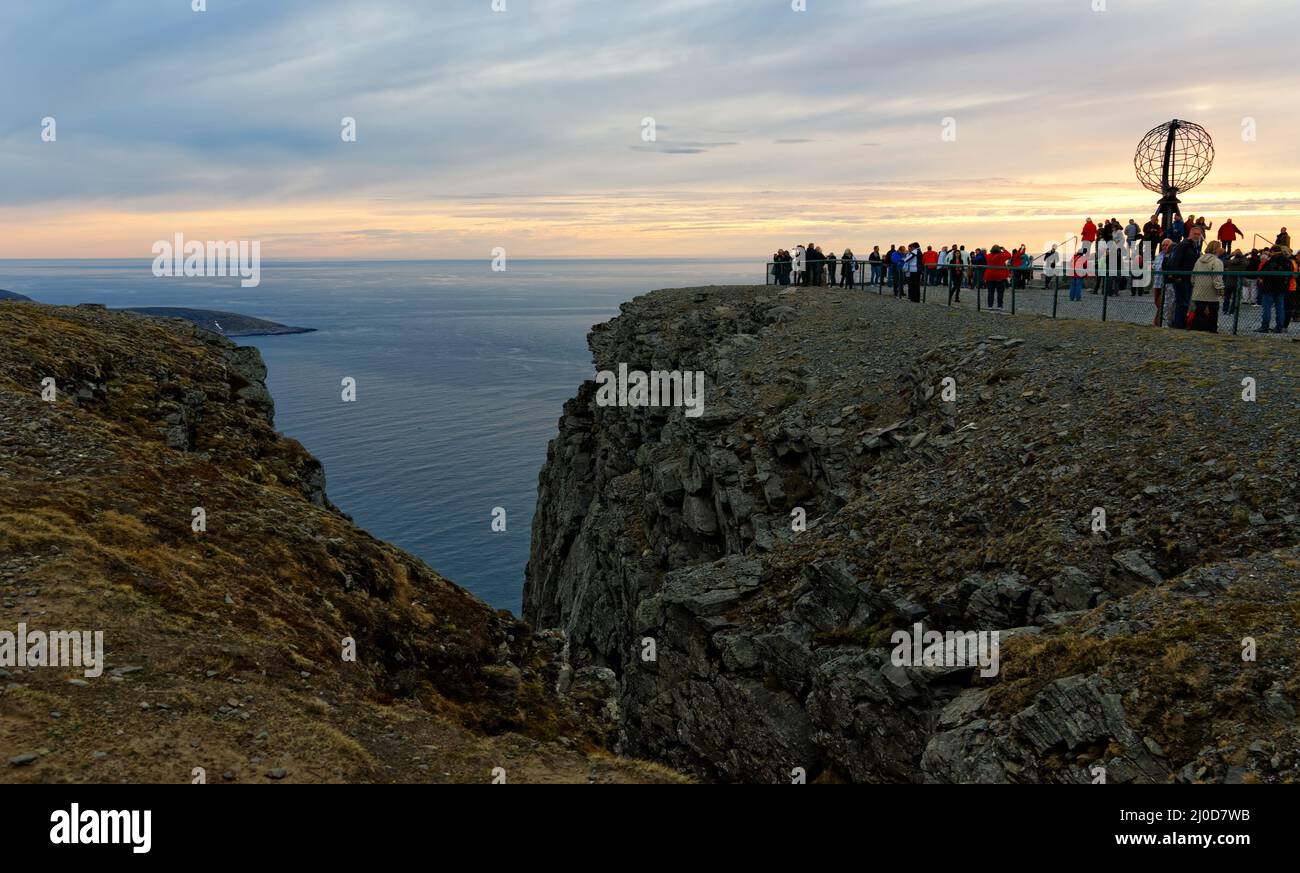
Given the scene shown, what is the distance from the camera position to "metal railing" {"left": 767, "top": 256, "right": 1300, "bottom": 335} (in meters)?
26.3

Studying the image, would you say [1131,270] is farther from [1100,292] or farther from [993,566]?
[993,566]

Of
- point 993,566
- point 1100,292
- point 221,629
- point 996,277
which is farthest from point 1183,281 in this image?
point 221,629

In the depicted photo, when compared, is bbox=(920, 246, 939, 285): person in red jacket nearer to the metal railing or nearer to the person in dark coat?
the metal railing

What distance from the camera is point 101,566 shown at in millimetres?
14875

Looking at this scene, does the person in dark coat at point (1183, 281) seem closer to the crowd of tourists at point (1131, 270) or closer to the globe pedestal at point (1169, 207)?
the crowd of tourists at point (1131, 270)

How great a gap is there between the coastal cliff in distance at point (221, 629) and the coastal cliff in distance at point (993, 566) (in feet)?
11.6

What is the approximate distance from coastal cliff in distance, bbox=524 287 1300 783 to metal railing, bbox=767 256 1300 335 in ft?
8.11

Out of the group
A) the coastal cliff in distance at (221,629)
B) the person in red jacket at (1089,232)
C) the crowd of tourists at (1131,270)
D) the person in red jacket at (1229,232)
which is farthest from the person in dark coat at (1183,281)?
the coastal cliff in distance at (221,629)

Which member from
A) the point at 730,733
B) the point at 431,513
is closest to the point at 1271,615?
the point at 730,733

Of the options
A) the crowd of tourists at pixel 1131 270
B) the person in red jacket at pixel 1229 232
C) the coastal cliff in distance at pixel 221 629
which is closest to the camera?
the coastal cliff in distance at pixel 221 629

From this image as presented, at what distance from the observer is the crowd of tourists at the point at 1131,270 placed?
26.2 metres

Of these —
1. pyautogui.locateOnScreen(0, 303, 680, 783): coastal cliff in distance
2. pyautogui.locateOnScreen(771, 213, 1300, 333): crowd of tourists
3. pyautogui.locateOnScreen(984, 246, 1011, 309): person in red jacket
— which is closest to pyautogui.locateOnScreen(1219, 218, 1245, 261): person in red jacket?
pyautogui.locateOnScreen(771, 213, 1300, 333): crowd of tourists
